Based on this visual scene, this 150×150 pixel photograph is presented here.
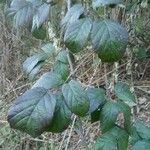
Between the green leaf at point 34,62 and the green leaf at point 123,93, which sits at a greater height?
the green leaf at point 34,62

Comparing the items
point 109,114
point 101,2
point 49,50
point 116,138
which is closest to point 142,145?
point 116,138

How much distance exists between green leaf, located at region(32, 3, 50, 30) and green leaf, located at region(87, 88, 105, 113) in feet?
0.75

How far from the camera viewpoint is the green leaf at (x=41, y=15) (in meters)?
1.03

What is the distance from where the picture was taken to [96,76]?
9.46 feet

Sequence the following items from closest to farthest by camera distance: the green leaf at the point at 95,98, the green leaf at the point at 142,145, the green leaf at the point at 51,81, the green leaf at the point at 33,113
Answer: the green leaf at the point at 33,113
the green leaf at the point at 51,81
the green leaf at the point at 95,98
the green leaf at the point at 142,145

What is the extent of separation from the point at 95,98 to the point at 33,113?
0.85ft

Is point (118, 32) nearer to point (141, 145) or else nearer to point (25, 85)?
point (141, 145)

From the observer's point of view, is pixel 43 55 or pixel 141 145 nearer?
pixel 43 55

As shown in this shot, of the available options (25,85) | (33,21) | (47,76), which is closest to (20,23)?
(33,21)

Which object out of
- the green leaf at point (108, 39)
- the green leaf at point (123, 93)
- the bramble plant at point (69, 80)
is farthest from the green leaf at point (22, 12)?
the green leaf at point (123, 93)

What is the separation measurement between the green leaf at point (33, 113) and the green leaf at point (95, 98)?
194mm

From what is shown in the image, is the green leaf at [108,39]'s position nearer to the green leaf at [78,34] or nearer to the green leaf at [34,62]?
the green leaf at [78,34]

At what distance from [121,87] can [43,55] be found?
25cm

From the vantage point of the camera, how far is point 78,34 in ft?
3.01
